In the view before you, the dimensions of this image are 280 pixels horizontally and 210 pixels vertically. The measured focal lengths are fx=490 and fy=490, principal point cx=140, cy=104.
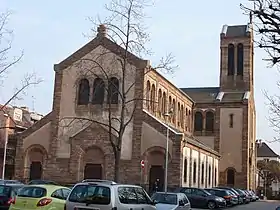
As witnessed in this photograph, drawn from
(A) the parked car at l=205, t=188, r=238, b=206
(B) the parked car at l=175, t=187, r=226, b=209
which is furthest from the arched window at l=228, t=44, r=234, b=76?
(B) the parked car at l=175, t=187, r=226, b=209

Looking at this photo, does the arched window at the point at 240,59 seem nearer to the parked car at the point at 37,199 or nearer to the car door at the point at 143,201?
the parked car at the point at 37,199

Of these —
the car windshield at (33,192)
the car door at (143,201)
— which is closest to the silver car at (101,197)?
the car door at (143,201)

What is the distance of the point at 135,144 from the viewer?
44.5 m

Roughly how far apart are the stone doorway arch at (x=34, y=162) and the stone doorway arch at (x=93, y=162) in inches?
169

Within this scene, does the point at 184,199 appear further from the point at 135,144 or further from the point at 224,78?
the point at 224,78

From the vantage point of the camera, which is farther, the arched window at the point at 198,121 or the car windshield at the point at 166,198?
the arched window at the point at 198,121

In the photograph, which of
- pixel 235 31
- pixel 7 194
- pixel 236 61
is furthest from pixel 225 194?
pixel 235 31

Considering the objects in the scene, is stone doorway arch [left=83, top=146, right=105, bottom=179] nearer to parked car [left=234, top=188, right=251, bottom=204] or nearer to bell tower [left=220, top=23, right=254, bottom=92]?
parked car [left=234, top=188, right=251, bottom=204]

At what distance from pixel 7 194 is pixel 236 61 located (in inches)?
2238

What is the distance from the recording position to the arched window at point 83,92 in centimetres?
4762

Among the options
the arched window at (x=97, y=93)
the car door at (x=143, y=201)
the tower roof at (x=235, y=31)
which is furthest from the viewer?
the tower roof at (x=235, y=31)

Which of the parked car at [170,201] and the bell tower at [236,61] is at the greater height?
the bell tower at [236,61]

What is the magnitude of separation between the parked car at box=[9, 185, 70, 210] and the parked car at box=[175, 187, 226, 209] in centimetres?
1887

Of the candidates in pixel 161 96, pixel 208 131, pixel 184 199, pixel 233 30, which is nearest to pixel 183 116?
pixel 208 131
